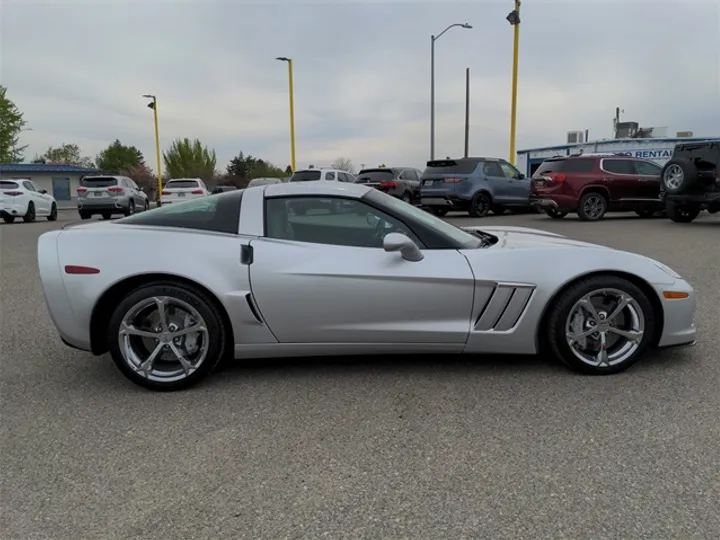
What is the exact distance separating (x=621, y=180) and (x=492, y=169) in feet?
11.0

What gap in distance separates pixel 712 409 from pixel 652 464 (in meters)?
0.81

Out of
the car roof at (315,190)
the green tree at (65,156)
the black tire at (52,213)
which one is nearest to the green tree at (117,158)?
the green tree at (65,156)

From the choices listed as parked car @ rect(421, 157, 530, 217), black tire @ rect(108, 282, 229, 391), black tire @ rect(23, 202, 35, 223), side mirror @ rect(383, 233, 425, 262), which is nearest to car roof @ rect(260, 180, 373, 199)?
side mirror @ rect(383, 233, 425, 262)

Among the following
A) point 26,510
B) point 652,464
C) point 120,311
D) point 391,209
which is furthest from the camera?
point 391,209

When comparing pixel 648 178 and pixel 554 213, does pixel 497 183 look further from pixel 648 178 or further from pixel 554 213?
pixel 648 178

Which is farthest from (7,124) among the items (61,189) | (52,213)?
(52,213)

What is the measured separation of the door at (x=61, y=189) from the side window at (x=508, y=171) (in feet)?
129

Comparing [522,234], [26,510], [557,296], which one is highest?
[522,234]

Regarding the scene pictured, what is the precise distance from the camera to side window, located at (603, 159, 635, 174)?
1376 centimetres

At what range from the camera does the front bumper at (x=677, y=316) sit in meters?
3.41

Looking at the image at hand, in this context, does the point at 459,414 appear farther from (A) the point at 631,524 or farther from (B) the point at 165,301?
(B) the point at 165,301

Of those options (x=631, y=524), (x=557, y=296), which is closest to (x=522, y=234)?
(x=557, y=296)

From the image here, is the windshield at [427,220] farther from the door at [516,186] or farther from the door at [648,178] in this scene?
the door at [516,186]

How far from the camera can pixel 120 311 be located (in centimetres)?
319
